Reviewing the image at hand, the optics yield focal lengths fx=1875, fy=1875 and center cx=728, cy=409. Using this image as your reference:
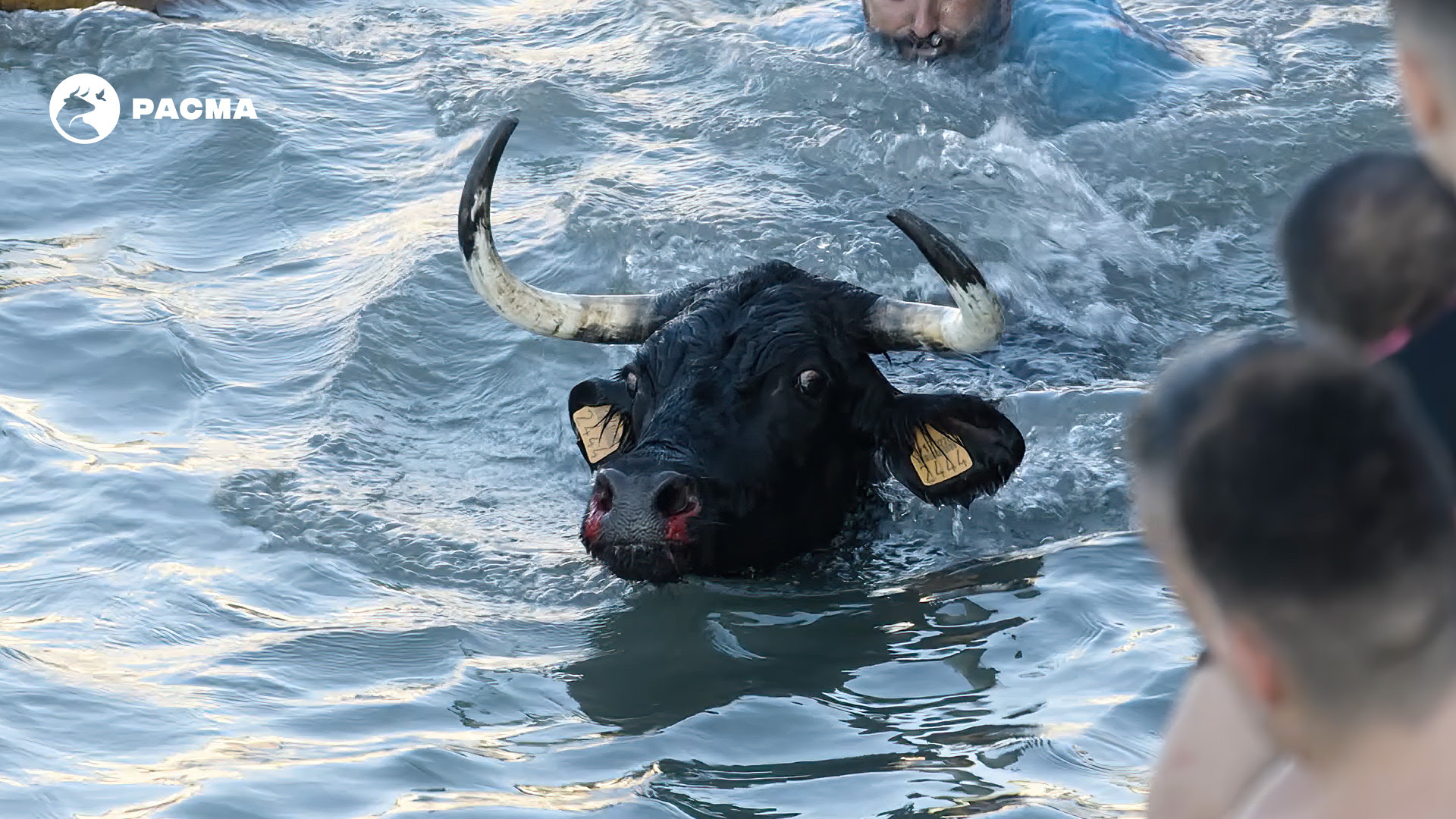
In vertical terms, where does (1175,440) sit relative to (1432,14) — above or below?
below

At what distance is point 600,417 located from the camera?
6.73 metres

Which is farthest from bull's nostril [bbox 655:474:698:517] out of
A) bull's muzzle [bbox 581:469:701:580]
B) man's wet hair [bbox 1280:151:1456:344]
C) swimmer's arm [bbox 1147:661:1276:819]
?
man's wet hair [bbox 1280:151:1456:344]

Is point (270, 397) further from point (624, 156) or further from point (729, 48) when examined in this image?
point (729, 48)

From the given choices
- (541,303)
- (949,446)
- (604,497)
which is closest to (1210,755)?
(604,497)

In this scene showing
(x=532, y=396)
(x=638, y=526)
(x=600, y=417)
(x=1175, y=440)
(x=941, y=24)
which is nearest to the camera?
(x=1175, y=440)

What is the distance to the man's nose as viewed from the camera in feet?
36.2

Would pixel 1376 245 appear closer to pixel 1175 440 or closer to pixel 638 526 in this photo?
pixel 1175 440

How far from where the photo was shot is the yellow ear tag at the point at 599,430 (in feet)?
22.0

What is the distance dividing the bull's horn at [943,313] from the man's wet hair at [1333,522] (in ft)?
12.3

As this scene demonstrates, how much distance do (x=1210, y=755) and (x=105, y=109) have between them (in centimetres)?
1073

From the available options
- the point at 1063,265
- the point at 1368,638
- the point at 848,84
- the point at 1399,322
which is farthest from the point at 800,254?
the point at 1368,638

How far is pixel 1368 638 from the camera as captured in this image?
188 cm

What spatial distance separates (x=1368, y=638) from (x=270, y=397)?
6773mm

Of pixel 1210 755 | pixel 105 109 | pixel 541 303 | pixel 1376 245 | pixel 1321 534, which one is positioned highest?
pixel 105 109
